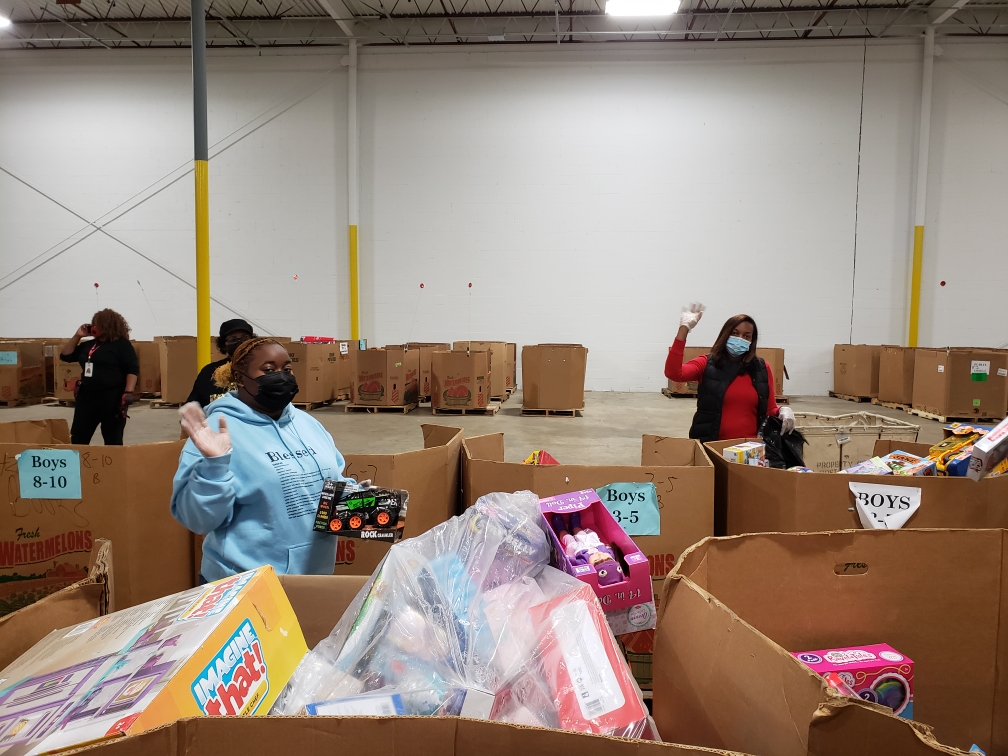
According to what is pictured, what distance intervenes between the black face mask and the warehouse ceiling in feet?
29.6

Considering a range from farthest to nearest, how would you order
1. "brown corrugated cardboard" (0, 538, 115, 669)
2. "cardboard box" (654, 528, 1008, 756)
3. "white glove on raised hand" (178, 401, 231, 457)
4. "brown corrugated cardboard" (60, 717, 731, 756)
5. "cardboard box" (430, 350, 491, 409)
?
"cardboard box" (430, 350, 491, 409) < "white glove on raised hand" (178, 401, 231, 457) < "cardboard box" (654, 528, 1008, 756) < "brown corrugated cardboard" (0, 538, 115, 669) < "brown corrugated cardboard" (60, 717, 731, 756)

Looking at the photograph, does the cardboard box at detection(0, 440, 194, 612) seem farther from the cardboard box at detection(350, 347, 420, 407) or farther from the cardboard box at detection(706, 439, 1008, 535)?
the cardboard box at detection(350, 347, 420, 407)

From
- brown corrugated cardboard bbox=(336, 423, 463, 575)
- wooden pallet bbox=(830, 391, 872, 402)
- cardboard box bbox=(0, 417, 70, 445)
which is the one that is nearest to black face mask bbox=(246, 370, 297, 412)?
brown corrugated cardboard bbox=(336, 423, 463, 575)

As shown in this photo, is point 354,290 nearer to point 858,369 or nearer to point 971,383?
point 858,369

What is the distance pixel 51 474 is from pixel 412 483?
1.27 m

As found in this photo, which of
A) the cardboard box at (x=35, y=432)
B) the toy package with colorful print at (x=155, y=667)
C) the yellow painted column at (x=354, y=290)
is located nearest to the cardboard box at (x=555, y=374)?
the yellow painted column at (x=354, y=290)

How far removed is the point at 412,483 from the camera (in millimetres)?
2244

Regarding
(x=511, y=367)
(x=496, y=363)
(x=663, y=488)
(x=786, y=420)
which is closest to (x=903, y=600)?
(x=663, y=488)

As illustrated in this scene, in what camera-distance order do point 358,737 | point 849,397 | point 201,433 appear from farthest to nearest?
point 849,397
point 201,433
point 358,737

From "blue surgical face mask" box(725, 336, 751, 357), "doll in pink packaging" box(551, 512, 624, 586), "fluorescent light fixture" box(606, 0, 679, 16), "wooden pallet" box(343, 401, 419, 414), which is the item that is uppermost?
"fluorescent light fixture" box(606, 0, 679, 16)

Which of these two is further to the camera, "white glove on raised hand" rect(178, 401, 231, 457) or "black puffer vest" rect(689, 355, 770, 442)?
"black puffer vest" rect(689, 355, 770, 442)

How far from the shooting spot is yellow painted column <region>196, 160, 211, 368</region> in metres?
6.05

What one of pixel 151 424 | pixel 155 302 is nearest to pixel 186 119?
pixel 155 302

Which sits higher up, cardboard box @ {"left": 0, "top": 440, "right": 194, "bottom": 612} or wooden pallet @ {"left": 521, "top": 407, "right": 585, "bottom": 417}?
cardboard box @ {"left": 0, "top": 440, "right": 194, "bottom": 612}
